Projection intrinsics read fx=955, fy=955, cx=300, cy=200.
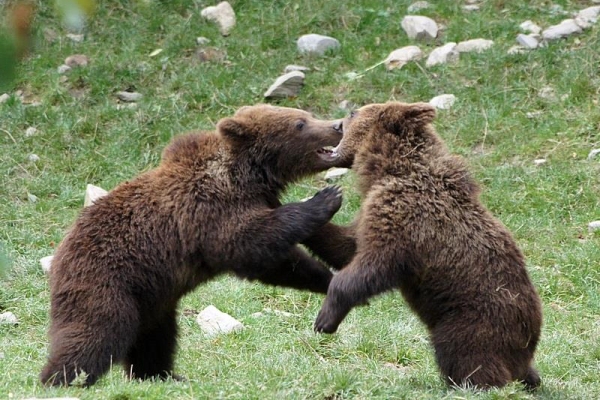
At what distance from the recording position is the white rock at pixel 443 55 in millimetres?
10625

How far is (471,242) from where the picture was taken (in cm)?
503

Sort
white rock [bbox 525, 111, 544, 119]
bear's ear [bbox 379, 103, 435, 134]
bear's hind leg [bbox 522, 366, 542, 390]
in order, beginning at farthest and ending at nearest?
white rock [bbox 525, 111, 544, 119] → bear's ear [bbox 379, 103, 435, 134] → bear's hind leg [bbox 522, 366, 542, 390]

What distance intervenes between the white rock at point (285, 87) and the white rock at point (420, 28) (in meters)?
1.55

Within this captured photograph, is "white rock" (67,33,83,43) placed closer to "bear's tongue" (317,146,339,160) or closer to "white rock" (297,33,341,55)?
"white rock" (297,33,341,55)

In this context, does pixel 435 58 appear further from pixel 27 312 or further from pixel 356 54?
pixel 27 312

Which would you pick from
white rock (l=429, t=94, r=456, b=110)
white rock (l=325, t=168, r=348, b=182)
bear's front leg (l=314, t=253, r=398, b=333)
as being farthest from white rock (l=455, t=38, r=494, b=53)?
bear's front leg (l=314, t=253, r=398, b=333)

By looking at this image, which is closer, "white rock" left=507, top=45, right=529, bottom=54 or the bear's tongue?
the bear's tongue

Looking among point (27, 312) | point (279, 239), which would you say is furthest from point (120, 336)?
point (27, 312)

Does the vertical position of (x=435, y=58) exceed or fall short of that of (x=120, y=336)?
it falls short

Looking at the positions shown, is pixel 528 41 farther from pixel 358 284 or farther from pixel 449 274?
pixel 358 284

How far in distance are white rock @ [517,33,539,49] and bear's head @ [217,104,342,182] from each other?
5.08 m

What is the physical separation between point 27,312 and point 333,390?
3.45 metres

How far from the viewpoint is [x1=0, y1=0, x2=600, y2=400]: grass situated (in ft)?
20.5

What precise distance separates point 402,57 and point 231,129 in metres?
5.33
